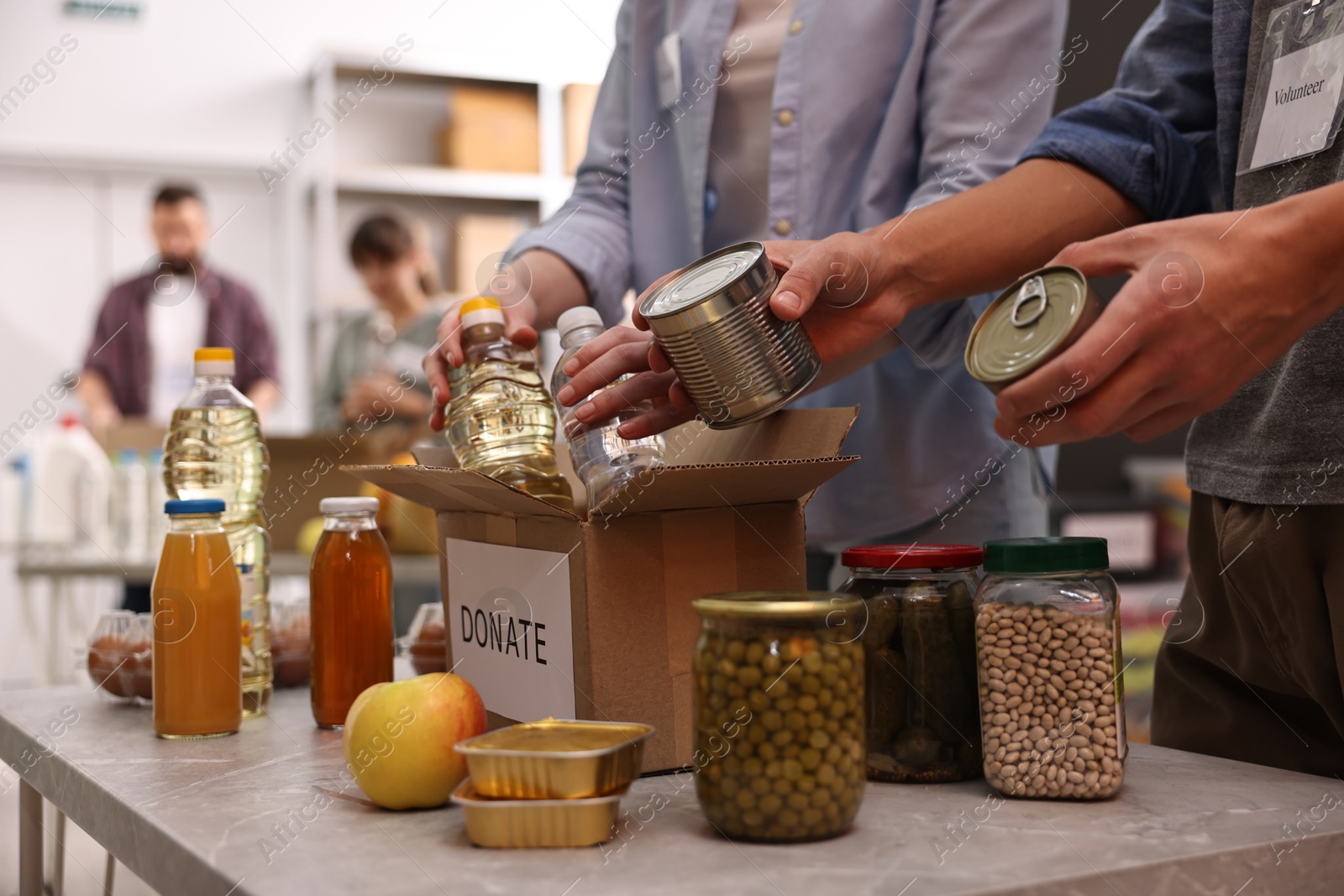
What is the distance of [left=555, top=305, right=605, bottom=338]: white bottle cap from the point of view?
41.1 inches

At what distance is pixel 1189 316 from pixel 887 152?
0.63 metres

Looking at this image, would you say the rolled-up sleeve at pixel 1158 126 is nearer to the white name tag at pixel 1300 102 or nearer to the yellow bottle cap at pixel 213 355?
the white name tag at pixel 1300 102

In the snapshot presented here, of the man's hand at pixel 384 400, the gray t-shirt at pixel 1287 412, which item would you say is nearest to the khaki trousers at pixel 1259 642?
the gray t-shirt at pixel 1287 412

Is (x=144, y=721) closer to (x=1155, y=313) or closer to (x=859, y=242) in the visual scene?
(x=859, y=242)

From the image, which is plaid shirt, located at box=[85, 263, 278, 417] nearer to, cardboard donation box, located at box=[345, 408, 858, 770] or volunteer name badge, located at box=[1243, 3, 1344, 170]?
cardboard donation box, located at box=[345, 408, 858, 770]

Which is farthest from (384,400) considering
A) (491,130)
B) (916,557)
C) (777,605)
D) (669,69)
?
(777,605)

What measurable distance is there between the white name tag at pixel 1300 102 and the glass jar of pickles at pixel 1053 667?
1.24 feet

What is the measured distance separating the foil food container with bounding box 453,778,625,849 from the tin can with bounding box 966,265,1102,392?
1.15 ft

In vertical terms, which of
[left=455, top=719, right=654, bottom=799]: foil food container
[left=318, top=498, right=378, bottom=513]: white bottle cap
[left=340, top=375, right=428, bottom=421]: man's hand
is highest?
[left=340, top=375, right=428, bottom=421]: man's hand

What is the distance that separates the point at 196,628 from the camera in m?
1.03

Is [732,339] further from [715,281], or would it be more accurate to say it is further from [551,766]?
[551,766]

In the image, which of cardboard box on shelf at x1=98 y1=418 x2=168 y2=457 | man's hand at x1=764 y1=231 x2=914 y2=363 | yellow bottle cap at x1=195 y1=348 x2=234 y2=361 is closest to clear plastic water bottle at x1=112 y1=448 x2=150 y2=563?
cardboard box on shelf at x1=98 y1=418 x2=168 y2=457

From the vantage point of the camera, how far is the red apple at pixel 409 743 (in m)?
0.79

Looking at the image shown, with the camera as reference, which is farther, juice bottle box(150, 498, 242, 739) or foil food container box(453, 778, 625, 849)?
juice bottle box(150, 498, 242, 739)
